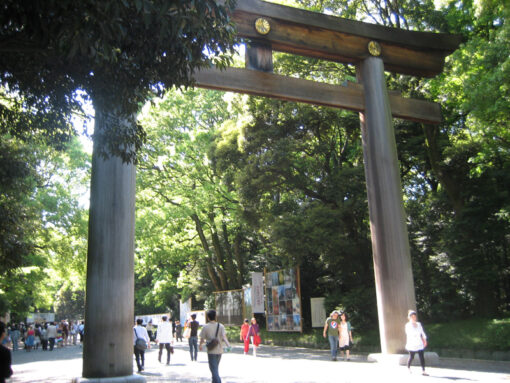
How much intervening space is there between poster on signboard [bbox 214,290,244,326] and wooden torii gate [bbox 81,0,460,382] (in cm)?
1470

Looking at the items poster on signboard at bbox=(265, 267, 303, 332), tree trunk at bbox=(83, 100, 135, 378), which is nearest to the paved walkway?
tree trunk at bbox=(83, 100, 135, 378)

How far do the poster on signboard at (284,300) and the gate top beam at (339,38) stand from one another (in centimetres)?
1030

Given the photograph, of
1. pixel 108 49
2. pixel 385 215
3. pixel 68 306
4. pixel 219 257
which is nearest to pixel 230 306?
pixel 219 257

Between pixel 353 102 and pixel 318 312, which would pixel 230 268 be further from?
pixel 353 102

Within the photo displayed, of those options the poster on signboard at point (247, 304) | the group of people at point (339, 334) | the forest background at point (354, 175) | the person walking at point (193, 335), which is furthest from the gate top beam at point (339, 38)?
the poster on signboard at point (247, 304)

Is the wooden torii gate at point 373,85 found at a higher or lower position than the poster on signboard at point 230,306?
higher

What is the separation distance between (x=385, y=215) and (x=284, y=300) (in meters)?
11.2

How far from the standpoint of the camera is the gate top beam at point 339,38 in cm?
1054

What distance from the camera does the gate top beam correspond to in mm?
10539

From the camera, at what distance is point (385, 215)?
10711 mm

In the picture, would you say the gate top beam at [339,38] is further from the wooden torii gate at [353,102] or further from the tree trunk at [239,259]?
the tree trunk at [239,259]

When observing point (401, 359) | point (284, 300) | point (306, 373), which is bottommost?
point (306, 373)

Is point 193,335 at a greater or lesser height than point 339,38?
lesser

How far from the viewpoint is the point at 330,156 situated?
1969 cm
